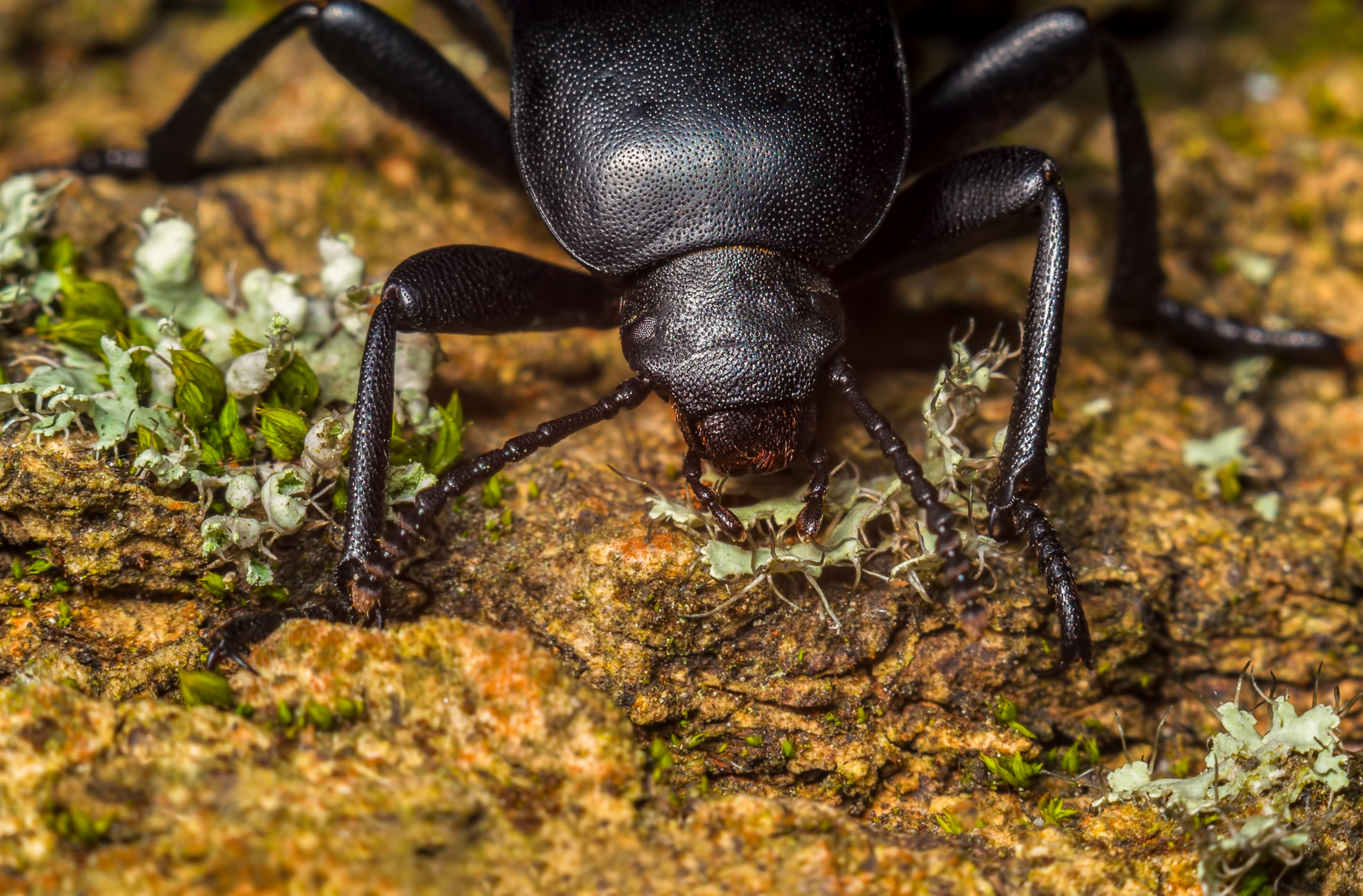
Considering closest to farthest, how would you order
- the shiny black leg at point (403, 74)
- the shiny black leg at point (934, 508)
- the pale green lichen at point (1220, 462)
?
the shiny black leg at point (934, 508) < the pale green lichen at point (1220, 462) < the shiny black leg at point (403, 74)

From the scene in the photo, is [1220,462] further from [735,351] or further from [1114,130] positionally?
[735,351]

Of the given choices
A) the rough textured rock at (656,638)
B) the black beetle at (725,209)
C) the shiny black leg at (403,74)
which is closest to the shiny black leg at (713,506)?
the black beetle at (725,209)

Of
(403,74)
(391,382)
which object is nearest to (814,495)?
(391,382)

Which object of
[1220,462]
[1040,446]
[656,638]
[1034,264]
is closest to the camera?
[656,638]

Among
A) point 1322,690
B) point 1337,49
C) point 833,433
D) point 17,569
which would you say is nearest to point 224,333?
point 17,569

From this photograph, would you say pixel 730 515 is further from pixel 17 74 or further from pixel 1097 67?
pixel 17 74

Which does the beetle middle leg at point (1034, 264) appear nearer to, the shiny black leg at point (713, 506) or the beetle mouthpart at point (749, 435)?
the beetle mouthpart at point (749, 435)

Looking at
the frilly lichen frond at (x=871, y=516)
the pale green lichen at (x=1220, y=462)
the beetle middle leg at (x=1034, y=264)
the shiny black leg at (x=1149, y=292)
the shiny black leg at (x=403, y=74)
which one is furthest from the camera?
the shiny black leg at (x=1149, y=292)
